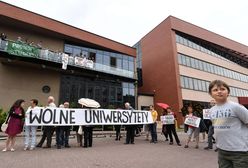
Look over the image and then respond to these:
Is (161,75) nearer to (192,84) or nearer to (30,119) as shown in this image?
(192,84)

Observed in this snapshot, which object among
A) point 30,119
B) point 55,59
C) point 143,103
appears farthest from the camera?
point 143,103

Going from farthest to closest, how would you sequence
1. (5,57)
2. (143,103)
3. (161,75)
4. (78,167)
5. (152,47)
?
(152,47)
(161,75)
(143,103)
(5,57)
(78,167)

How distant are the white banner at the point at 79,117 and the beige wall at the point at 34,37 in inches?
658

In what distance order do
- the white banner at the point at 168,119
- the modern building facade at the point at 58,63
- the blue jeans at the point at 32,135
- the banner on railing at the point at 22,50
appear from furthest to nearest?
the modern building facade at the point at 58,63, the banner on railing at the point at 22,50, the white banner at the point at 168,119, the blue jeans at the point at 32,135

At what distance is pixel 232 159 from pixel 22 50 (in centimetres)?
2095

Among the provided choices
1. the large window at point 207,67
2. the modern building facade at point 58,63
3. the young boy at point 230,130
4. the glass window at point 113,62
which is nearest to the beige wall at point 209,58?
the large window at point 207,67

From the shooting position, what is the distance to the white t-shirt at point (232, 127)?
2.55 m

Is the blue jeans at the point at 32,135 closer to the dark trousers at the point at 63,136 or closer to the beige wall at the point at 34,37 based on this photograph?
the dark trousers at the point at 63,136

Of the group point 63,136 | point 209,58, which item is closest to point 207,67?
point 209,58

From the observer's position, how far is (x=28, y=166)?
17.6ft

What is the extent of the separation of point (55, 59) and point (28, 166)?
18.2m


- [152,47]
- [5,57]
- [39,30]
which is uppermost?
[152,47]

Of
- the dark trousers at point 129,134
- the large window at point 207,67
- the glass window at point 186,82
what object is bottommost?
the dark trousers at point 129,134

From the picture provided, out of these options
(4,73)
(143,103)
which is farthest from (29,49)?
(143,103)
